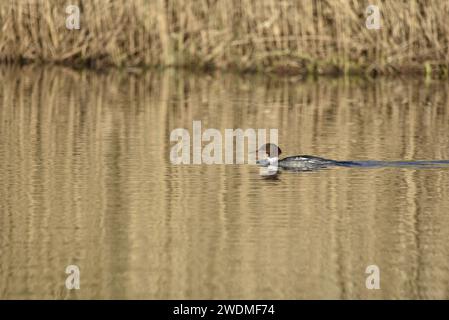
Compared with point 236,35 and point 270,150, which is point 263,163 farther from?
point 236,35

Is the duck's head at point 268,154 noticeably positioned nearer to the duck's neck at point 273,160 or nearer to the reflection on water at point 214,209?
the duck's neck at point 273,160

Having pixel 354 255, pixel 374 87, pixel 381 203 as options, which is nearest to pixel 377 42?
pixel 374 87

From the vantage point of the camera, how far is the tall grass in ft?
58.3

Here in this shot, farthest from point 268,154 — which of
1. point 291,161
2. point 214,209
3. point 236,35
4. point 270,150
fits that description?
point 236,35

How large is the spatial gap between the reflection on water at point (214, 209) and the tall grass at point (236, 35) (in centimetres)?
337

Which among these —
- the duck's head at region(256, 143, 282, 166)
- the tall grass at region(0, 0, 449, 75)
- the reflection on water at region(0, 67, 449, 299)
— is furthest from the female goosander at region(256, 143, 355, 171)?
the tall grass at region(0, 0, 449, 75)

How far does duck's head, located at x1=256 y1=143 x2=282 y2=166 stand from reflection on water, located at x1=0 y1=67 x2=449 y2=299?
13 centimetres

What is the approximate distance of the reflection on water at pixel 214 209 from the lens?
6902mm

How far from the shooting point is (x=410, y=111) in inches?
570

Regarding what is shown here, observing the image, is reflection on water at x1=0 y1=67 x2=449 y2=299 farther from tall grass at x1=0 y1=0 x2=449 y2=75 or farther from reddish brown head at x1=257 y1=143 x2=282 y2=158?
tall grass at x1=0 y1=0 x2=449 y2=75

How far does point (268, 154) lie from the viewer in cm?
1029

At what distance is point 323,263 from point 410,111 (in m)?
7.45

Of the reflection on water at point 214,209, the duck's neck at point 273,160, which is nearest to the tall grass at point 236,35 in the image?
the reflection on water at point 214,209
